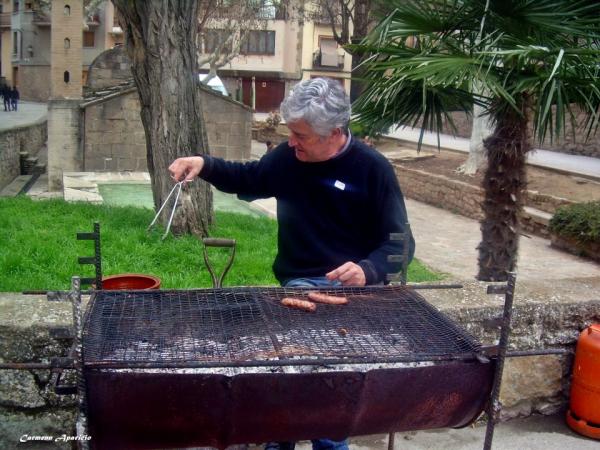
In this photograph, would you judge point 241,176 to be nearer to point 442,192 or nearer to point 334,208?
point 334,208

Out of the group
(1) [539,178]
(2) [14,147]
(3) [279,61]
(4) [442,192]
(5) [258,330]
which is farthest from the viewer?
(3) [279,61]

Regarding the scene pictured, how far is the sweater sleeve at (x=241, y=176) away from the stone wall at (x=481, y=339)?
0.92 meters

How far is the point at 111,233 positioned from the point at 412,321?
205 inches

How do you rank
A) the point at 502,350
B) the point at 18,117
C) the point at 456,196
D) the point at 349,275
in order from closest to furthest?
the point at 502,350, the point at 349,275, the point at 456,196, the point at 18,117

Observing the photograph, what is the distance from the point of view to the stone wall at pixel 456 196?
43.0ft

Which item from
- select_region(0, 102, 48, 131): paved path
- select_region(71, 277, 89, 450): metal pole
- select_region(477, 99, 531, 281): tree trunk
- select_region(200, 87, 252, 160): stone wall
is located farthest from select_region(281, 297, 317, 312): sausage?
select_region(0, 102, 48, 131): paved path

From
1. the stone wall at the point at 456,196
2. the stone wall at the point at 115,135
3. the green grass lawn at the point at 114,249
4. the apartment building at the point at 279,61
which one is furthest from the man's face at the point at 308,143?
the apartment building at the point at 279,61

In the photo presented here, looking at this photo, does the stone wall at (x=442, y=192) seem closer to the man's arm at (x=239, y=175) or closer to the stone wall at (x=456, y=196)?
the stone wall at (x=456, y=196)

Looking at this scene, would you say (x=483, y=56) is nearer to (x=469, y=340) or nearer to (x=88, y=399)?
(x=469, y=340)

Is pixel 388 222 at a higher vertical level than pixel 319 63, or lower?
lower

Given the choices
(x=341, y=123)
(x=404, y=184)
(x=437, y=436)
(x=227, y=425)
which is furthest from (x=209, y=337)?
(x=404, y=184)

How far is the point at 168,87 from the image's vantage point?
751 cm

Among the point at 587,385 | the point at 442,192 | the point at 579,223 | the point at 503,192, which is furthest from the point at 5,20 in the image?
the point at 587,385

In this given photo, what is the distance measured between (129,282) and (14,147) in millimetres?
17028
